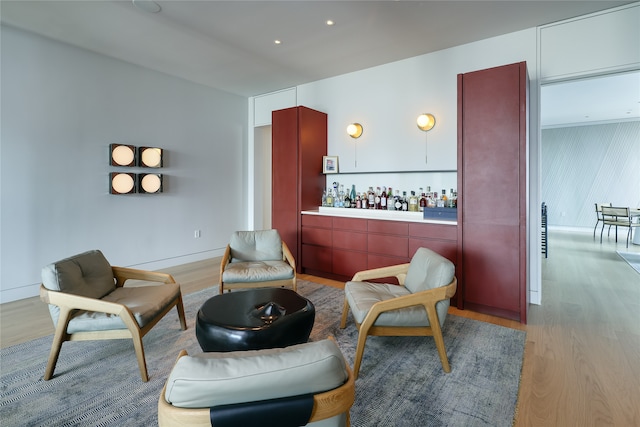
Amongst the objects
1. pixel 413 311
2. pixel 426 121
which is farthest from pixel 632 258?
pixel 413 311

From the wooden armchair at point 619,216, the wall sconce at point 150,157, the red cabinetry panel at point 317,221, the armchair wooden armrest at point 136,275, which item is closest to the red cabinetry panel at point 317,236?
the red cabinetry panel at point 317,221

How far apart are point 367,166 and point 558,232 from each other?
7.46m

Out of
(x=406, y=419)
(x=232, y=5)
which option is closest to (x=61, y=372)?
(x=406, y=419)

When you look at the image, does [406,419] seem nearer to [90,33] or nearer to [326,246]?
[326,246]

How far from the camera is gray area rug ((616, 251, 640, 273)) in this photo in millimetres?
4819

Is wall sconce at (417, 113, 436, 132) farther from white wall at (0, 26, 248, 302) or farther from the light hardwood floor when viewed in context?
white wall at (0, 26, 248, 302)

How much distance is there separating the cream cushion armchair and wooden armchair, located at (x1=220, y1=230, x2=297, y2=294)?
86.5 inches

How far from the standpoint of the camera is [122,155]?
4305 millimetres

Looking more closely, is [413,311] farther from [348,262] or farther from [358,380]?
[348,262]

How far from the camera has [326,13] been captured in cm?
310

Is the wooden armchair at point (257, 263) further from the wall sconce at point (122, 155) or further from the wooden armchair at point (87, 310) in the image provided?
the wall sconce at point (122, 155)

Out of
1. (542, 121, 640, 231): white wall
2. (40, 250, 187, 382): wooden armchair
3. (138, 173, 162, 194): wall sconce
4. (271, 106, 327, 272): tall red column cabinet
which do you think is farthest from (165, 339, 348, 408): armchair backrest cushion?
(542, 121, 640, 231): white wall

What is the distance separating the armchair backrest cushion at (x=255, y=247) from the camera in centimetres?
365

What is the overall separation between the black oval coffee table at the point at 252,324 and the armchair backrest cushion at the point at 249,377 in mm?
895
